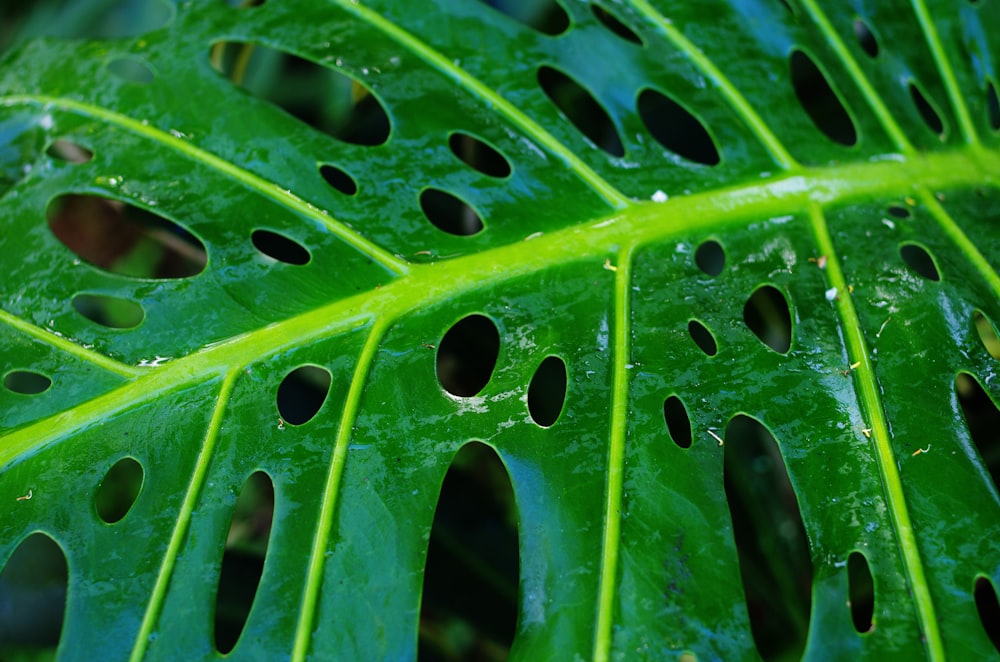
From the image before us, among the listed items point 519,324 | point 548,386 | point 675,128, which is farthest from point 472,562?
point 675,128

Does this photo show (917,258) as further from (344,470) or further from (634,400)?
(344,470)

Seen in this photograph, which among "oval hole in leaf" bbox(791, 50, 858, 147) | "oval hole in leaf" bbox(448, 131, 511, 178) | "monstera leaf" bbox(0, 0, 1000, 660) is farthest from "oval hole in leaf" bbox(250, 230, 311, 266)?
"oval hole in leaf" bbox(791, 50, 858, 147)

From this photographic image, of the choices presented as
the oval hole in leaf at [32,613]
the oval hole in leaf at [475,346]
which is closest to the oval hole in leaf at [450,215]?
the oval hole in leaf at [475,346]

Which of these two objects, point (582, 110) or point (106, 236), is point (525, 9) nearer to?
point (582, 110)

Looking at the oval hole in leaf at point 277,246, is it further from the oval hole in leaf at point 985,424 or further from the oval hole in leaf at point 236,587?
the oval hole in leaf at point 985,424

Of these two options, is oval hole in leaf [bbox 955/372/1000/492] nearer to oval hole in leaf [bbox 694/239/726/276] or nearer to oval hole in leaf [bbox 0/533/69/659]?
oval hole in leaf [bbox 694/239/726/276]
